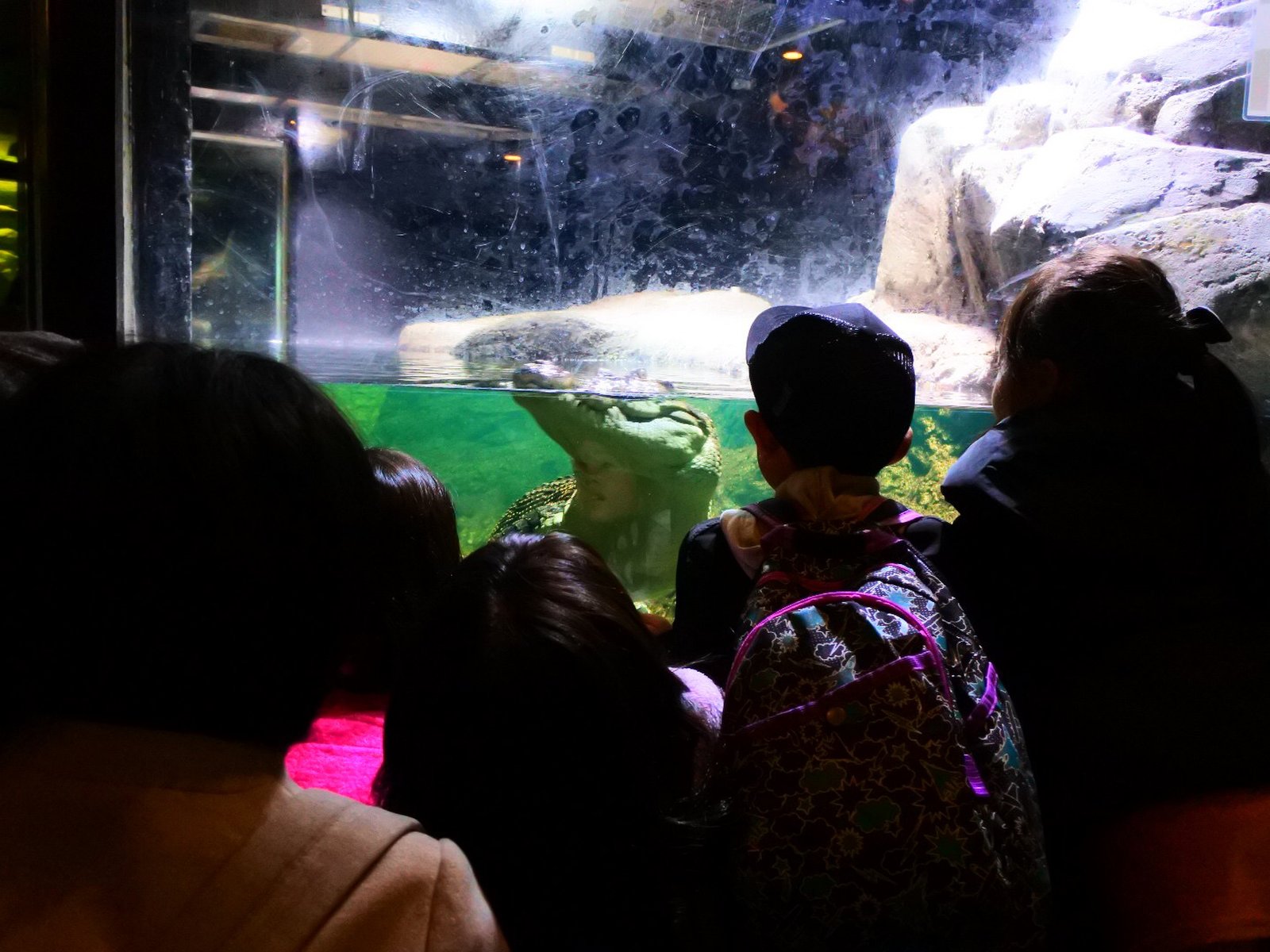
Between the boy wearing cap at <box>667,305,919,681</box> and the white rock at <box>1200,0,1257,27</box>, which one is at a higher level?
the white rock at <box>1200,0,1257,27</box>

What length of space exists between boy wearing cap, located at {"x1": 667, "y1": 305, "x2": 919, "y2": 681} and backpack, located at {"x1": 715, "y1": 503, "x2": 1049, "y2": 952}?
230 mm

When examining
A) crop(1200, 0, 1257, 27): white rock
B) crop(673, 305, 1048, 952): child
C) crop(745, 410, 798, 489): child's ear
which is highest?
crop(1200, 0, 1257, 27): white rock

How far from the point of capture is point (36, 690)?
0.76m

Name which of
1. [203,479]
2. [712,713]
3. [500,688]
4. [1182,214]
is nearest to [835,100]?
[1182,214]

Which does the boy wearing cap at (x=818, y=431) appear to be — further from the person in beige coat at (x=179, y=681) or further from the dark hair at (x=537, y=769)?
the person in beige coat at (x=179, y=681)

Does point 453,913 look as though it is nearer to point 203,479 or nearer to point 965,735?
point 203,479

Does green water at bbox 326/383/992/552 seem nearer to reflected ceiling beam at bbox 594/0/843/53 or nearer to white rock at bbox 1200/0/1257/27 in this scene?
reflected ceiling beam at bbox 594/0/843/53

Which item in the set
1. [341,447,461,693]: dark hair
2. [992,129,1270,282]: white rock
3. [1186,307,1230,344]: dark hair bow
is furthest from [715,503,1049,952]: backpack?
[992,129,1270,282]: white rock

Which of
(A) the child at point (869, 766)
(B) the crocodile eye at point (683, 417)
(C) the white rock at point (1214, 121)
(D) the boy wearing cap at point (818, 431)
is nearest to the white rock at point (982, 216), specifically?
(C) the white rock at point (1214, 121)

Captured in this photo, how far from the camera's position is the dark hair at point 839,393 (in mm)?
1475

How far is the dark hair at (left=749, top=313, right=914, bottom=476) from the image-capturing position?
1.47m

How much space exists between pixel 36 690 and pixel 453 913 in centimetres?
38

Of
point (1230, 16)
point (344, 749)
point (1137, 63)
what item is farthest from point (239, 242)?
point (1230, 16)

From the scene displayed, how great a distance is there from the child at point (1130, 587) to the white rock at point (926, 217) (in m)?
1.41
